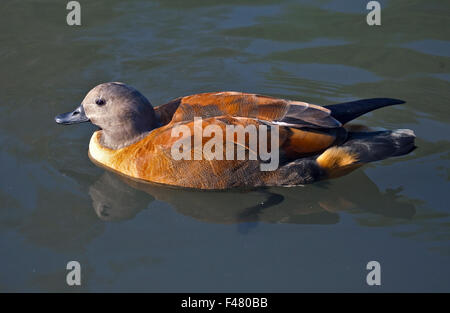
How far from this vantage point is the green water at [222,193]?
5.13m

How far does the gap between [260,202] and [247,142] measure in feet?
2.27

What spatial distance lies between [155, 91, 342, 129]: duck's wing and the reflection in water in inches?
30.0

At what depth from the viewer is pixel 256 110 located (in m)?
5.92

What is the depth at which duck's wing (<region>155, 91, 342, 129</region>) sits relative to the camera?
5.87 meters

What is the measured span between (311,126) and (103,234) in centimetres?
235

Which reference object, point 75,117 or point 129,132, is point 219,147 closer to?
point 129,132

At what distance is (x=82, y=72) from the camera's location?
8.28 metres

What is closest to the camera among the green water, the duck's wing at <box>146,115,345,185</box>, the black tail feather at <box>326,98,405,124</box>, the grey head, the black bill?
the green water

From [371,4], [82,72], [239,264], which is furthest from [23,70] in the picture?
[371,4]

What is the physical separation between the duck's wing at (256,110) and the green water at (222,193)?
775 millimetres

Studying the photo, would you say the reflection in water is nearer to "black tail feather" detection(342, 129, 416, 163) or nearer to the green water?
the green water

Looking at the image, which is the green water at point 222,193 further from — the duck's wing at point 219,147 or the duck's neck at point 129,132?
the duck's neck at point 129,132

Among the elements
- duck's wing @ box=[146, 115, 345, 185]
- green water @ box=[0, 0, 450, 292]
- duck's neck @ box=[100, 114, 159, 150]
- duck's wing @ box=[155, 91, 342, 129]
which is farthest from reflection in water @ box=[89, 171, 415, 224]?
duck's wing @ box=[155, 91, 342, 129]

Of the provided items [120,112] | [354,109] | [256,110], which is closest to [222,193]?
[256,110]
